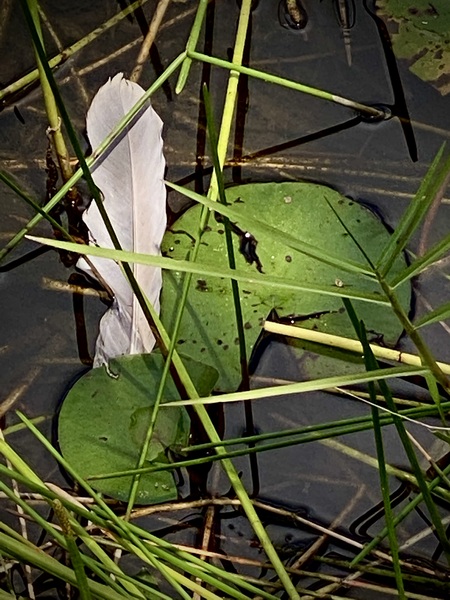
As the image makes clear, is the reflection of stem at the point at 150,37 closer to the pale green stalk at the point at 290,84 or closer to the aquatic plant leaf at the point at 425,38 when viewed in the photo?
the pale green stalk at the point at 290,84

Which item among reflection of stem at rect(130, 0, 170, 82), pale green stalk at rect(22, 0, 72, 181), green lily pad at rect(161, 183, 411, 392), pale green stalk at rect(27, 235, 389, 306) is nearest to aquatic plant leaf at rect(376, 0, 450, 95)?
green lily pad at rect(161, 183, 411, 392)

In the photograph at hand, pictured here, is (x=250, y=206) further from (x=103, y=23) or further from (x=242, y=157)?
(x=103, y=23)

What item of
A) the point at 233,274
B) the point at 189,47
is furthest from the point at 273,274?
the point at 233,274

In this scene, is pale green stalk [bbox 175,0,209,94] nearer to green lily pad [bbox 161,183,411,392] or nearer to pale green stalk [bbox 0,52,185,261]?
pale green stalk [bbox 0,52,185,261]

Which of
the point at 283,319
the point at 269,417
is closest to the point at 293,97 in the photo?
the point at 283,319

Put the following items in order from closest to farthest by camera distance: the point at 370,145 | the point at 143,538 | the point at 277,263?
the point at 143,538 → the point at 277,263 → the point at 370,145

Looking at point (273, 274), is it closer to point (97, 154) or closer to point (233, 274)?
point (97, 154)

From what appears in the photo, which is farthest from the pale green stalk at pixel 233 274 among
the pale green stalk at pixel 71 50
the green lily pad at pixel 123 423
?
the pale green stalk at pixel 71 50
